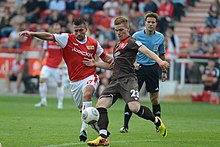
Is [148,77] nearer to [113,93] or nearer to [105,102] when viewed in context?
[113,93]

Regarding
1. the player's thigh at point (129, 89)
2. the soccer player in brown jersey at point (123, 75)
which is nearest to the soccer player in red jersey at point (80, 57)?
the soccer player in brown jersey at point (123, 75)

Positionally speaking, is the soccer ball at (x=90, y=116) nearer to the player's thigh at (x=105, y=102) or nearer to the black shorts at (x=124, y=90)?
the player's thigh at (x=105, y=102)

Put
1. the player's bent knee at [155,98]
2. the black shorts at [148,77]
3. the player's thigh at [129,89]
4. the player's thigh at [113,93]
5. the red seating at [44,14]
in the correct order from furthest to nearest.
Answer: the red seating at [44,14]
the player's bent knee at [155,98]
the black shorts at [148,77]
the player's thigh at [113,93]
the player's thigh at [129,89]

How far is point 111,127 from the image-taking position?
1605cm

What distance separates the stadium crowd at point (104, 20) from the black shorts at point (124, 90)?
616 inches

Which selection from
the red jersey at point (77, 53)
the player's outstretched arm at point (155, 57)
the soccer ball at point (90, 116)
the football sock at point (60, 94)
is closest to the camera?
the player's outstretched arm at point (155, 57)

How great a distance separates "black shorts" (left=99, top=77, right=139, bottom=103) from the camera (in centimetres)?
1275

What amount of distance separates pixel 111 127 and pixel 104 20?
18.0 meters

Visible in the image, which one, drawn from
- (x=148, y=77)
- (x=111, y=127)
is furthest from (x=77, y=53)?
(x=111, y=127)

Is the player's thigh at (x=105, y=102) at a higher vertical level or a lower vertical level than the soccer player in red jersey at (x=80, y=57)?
lower

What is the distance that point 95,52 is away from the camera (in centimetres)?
1355

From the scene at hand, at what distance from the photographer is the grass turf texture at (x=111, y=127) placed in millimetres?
12938

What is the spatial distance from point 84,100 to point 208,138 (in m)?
2.64

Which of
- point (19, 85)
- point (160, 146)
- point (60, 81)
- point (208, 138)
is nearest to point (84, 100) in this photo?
point (160, 146)
